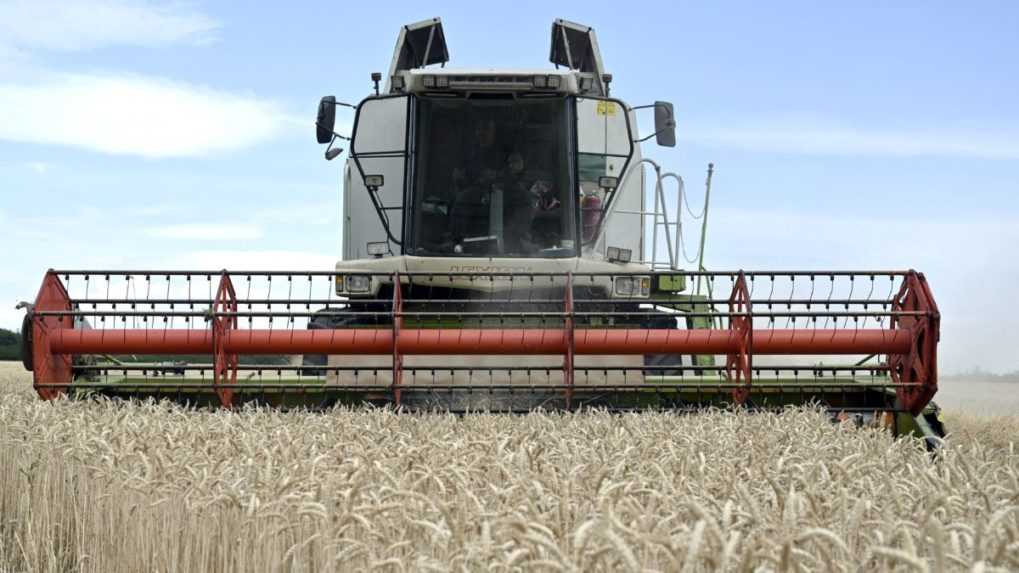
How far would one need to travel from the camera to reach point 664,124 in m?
8.88

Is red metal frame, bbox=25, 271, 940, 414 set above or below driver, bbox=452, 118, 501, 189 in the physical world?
below

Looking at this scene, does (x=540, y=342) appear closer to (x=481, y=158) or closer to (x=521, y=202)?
(x=521, y=202)

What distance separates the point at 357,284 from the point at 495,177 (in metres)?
1.27

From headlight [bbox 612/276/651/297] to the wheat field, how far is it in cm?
233

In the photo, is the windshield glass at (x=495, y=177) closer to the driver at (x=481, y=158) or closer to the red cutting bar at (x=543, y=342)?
the driver at (x=481, y=158)

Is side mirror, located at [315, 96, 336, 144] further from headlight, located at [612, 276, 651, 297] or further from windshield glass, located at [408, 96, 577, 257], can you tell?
headlight, located at [612, 276, 651, 297]

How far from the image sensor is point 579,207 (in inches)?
339

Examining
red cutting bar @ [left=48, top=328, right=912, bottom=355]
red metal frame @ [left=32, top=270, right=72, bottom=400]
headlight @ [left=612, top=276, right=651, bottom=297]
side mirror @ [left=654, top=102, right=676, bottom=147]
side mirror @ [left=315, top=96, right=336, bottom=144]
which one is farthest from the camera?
side mirror @ [left=315, top=96, right=336, bottom=144]

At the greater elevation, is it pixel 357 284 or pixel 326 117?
pixel 326 117

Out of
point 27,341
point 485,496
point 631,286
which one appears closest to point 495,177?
point 631,286

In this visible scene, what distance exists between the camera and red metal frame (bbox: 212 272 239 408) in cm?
753

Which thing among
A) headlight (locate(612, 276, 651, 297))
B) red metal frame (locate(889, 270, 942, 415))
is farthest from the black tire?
red metal frame (locate(889, 270, 942, 415))

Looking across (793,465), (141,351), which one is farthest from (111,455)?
(141,351)

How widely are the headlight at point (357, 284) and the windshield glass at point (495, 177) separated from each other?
17.2 inches
